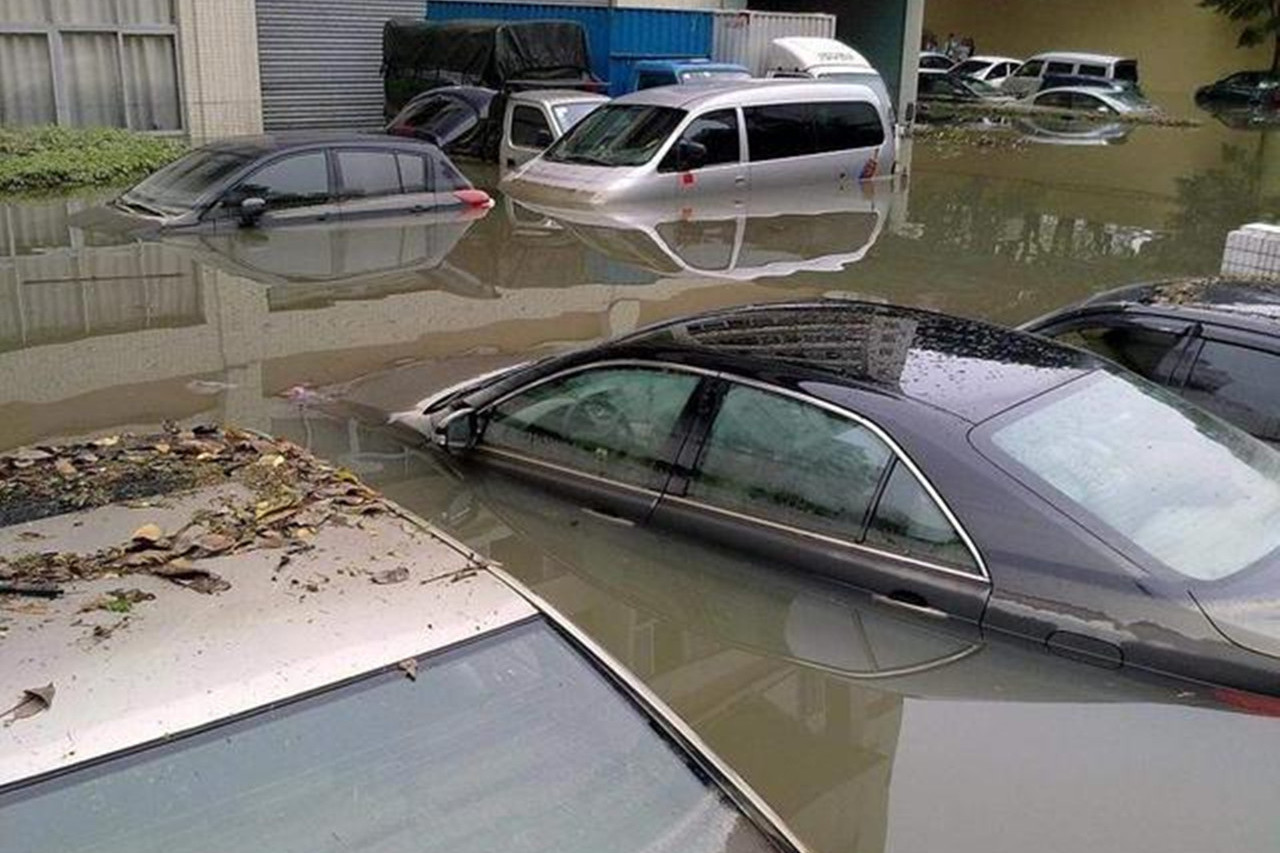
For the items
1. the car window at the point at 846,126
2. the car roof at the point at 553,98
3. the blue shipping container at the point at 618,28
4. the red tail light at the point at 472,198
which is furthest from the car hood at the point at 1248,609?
the blue shipping container at the point at 618,28

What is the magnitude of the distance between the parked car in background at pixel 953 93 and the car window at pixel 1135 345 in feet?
98.0

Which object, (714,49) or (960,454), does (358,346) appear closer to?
(960,454)

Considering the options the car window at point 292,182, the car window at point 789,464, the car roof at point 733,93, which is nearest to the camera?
the car window at point 789,464

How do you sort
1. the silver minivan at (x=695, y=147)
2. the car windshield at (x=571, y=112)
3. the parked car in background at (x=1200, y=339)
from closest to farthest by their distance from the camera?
the parked car in background at (x=1200, y=339), the silver minivan at (x=695, y=147), the car windshield at (x=571, y=112)

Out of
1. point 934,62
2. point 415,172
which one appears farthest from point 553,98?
point 934,62

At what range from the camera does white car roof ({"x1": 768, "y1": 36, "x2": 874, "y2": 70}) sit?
21.3 metres

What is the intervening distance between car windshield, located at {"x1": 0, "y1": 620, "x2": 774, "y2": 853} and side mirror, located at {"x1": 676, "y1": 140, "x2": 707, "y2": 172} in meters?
12.4

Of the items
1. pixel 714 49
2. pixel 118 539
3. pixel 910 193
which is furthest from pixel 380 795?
pixel 714 49

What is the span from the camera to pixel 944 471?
3.97 m

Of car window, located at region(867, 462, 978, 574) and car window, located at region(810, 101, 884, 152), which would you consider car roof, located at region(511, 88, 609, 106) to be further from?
car window, located at region(867, 462, 978, 574)

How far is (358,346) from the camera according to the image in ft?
29.1

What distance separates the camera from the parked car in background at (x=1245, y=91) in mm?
41406

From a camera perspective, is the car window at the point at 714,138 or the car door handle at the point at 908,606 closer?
the car door handle at the point at 908,606

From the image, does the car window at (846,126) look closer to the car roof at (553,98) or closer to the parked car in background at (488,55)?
the car roof at (553,98)
